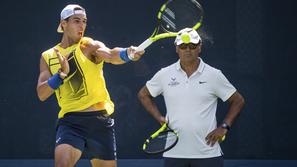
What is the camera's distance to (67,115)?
6082mm

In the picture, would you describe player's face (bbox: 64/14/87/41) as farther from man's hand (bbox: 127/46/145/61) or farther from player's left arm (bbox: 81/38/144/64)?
man's hand (bbox: 127/46/145/61)

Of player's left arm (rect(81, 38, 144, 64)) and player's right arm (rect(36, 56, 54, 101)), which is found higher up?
player's left arm (rect(81, 38, 144, 64))

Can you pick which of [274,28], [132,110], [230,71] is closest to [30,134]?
[132,110]

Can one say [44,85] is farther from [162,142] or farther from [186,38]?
[186,38]

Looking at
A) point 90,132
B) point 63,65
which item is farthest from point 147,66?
point 63,65

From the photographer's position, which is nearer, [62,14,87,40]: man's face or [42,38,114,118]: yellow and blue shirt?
[42,38,114,118]: yellow and blue shirt

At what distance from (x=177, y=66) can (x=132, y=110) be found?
9.43 feet

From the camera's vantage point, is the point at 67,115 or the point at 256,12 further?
the point at 256,12

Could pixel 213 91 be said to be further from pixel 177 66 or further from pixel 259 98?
pixel 259 98

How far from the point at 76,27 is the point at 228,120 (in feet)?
4.85

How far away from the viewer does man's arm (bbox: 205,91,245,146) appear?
534 centimetres

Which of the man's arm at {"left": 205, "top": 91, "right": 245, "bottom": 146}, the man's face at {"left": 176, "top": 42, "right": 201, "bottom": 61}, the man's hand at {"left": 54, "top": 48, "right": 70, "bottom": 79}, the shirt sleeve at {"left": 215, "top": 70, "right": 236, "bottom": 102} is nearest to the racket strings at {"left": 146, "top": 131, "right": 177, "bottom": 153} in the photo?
the man's arm at {"left": 205, "top": 91, "right": 245, "bottom": 146}

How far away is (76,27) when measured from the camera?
6.20 m

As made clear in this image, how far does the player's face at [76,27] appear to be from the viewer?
619 centimetres
